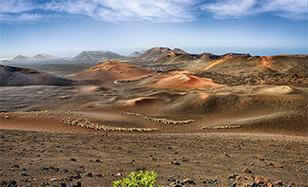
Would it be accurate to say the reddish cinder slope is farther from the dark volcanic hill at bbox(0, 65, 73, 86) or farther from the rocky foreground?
the rocky foreground

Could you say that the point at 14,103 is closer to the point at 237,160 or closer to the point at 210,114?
the point at 210,114

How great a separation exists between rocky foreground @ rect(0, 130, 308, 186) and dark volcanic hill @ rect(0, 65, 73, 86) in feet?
178

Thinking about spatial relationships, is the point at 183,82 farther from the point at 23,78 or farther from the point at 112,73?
the point at 112,73

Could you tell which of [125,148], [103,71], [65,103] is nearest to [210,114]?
[125,148]

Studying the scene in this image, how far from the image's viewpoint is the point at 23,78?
243ft

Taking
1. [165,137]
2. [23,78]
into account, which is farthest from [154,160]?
[23,78]

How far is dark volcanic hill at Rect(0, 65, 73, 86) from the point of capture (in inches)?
2827

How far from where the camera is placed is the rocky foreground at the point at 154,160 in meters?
11.2

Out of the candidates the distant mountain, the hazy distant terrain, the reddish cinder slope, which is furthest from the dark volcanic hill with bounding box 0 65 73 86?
the reddish cinder slope

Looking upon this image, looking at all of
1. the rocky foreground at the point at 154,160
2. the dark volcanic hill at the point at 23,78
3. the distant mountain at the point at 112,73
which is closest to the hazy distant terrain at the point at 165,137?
the rocky foreground at the point at 154,160

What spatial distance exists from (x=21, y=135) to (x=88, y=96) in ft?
118

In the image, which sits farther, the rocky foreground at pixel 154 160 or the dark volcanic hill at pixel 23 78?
the dark volcanic hill at pixel 23 78

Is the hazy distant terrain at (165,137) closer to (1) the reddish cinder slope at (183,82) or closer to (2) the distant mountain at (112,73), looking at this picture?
(1) the reddish cinder slope at (183,82)

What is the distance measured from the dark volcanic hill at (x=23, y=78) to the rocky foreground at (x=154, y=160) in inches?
2141
